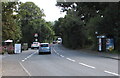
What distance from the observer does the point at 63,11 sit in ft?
174

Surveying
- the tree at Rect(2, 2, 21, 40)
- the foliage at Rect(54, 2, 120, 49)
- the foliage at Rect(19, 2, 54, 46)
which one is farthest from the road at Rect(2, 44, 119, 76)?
the foliage at Rect(19, 2, 54, 46)

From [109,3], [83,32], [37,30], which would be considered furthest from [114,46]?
[37,30]

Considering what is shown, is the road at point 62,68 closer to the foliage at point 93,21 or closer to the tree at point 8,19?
the tree at point 8,19

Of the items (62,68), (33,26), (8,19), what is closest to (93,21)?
(8,19)

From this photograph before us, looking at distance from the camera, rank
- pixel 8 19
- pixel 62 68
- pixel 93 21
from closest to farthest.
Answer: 1. pixel 62 68
2. pixel 8 19
3. pixel 93 21

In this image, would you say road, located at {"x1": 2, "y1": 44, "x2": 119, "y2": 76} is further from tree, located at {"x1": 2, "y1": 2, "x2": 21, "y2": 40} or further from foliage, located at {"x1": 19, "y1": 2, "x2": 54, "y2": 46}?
foliage, located at {"x1": 19, "y1": 2, "x2": 54, "y2": 46}

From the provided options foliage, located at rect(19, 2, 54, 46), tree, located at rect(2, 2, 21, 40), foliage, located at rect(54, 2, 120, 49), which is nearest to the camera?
tree, located at rect(2, 2, 21, 40)

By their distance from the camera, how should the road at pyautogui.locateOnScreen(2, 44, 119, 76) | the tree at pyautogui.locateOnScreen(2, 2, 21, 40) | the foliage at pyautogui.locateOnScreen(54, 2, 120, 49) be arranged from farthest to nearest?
1. the foliage at pyautogui.locateOnScreen(54, 2, 120, 49)
2. the tree at pyautogui.locateOnScreen(2, 2, 21, 40)
3. the road at pyautogui.locateOnScreen(2, 44, 119, 76)

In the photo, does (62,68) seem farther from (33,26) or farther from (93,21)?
(33,26)

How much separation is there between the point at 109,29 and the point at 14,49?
53.7 ft

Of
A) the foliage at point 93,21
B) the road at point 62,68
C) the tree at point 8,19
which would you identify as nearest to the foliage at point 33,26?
the foliage at point 93,21

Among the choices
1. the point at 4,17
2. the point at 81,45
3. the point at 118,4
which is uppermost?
the point at 118,4

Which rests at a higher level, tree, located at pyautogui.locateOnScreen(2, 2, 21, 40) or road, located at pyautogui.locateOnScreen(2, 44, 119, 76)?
tree, located at pyautogui.locateOnScreen(2, 2, 21, 40)

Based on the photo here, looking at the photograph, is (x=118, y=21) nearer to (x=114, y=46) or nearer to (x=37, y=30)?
(x=114, y=46)
